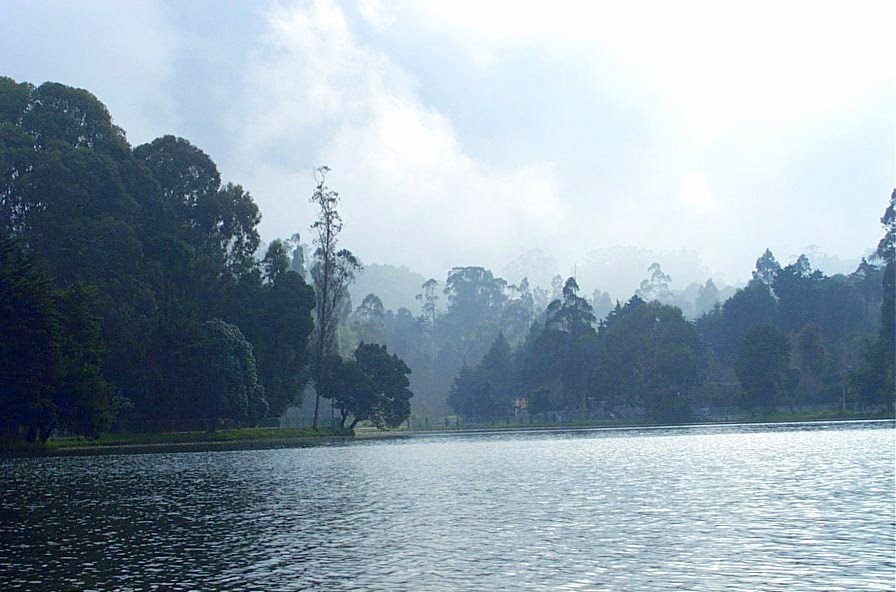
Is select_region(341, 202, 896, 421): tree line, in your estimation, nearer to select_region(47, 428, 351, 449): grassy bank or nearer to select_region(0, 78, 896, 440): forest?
select_region(0, 78, 896, 440): forest

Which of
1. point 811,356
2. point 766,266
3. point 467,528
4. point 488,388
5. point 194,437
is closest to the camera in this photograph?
point 467,528

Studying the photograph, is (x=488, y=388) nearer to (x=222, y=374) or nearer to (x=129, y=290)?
(x=222, y=374)

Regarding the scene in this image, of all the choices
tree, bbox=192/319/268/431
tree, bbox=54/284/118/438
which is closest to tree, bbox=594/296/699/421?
tree, bbox=192/319/268/431

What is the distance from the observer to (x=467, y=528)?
21.2 meters

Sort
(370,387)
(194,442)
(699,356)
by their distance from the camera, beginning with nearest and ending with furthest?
(194,442) → (370,387) → (699,356)

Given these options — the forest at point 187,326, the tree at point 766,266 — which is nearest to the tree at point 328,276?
the forest at point 187,326

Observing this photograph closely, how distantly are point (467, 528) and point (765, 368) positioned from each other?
95.5 meters

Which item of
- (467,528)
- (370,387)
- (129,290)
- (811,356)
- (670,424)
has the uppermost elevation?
(129,290)

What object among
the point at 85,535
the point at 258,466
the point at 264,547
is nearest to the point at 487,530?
the point at 264,547

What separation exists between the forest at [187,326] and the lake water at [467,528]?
21508mm

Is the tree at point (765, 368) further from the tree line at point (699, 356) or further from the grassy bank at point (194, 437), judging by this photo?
the grassy bank at point (194, 437)

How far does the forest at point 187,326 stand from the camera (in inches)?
2320

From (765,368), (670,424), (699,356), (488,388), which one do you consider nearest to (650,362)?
(699,356)

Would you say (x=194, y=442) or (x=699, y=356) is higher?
(x=699, y=356)
